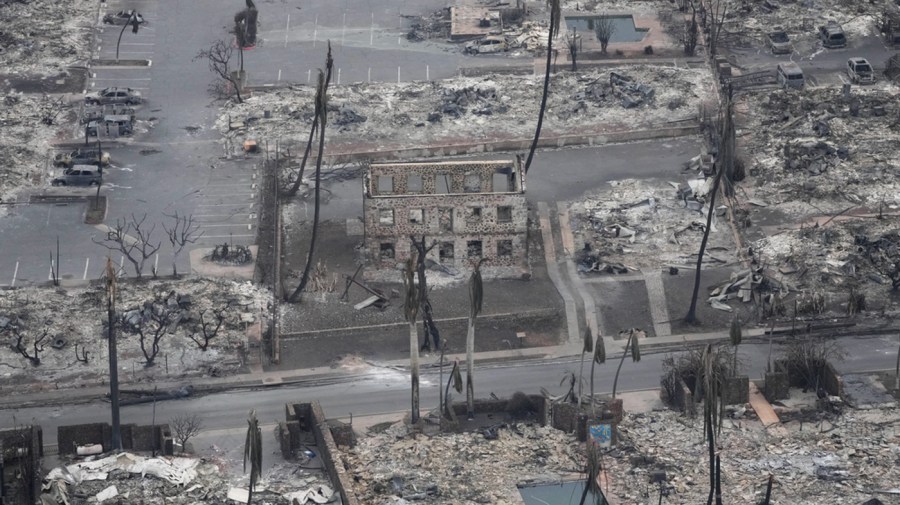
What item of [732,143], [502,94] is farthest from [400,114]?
[732,143]

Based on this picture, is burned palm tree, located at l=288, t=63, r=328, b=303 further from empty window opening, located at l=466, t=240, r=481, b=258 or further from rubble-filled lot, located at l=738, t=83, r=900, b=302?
rubble-filled lot, located at l=738, t=83, r=900, b=302

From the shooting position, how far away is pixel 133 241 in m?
169

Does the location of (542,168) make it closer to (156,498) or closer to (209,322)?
(209,322)

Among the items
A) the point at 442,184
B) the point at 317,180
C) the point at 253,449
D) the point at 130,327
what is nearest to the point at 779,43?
the point at 442,184

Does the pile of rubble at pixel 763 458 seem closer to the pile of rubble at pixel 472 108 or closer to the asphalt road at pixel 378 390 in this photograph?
the asphalt road at pixel 378 390

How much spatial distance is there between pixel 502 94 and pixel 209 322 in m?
39.9

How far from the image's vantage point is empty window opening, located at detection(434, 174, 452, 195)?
539 feet

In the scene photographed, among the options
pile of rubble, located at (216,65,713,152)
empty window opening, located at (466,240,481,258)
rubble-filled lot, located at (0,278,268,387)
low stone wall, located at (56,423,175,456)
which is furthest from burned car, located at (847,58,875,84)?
low stone wall, located at (56,423,175,456)

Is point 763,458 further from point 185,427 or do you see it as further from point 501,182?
point 185,427

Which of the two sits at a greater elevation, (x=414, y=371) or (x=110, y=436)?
(x=414, y=371)

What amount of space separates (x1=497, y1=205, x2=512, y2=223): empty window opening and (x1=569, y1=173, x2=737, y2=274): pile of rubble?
5.81 m

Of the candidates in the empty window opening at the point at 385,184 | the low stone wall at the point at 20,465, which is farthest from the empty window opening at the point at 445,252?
the low stone wall at the point at 20,465

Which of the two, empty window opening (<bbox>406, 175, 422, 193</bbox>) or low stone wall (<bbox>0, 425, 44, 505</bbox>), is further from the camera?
empty window opening (<bbox>406, 175, 422, 193</bbox>)

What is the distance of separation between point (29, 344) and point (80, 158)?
26256 millimetres
